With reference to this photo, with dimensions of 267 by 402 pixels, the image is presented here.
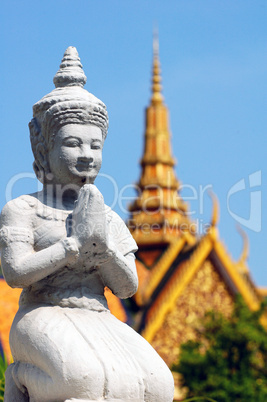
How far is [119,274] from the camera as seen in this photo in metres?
4.50

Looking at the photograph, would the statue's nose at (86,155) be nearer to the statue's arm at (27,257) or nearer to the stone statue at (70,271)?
the stone statue at (70,271)

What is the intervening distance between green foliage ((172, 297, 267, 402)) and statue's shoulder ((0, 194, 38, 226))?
33.2ft

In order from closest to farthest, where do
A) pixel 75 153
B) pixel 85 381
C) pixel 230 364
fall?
pixel 85 381 < pixel 75 153 < pixel 230 364

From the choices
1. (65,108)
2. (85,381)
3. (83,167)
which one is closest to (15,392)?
(85,381)

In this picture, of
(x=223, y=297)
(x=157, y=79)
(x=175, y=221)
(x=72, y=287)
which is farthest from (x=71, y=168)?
(x=157, y=79)

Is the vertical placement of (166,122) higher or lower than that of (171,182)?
higher

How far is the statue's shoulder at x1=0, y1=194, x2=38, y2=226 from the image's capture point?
4.45 m

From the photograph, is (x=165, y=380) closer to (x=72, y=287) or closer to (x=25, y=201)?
(x=72, y=287)

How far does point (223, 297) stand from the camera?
1955 cm

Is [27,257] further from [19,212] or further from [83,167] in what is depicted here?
[83,167]

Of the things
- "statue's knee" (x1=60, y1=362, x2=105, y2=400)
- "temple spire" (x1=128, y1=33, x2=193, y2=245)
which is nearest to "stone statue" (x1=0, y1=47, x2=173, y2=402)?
"statue's knee" (x1=60, y1=362, x2=105, y2=400)

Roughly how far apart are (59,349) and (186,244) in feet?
52.4

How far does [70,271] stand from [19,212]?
37 centimetres

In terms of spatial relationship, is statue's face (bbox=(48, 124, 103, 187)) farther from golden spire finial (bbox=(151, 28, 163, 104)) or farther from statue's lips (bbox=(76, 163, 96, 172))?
golden spire finial (bbox=(151, 28, 163, 104))
